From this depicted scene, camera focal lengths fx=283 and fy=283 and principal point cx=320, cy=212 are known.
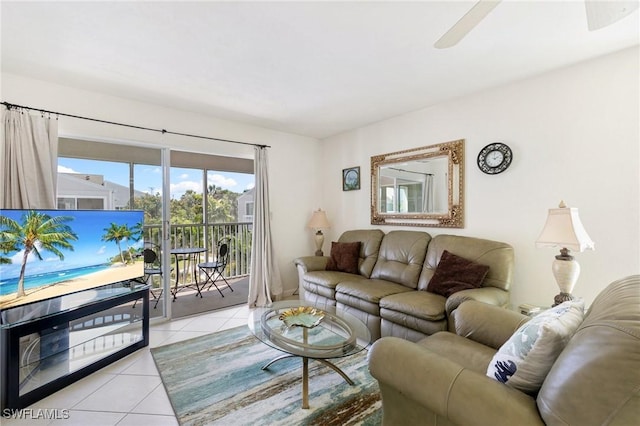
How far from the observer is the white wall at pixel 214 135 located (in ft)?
8.87

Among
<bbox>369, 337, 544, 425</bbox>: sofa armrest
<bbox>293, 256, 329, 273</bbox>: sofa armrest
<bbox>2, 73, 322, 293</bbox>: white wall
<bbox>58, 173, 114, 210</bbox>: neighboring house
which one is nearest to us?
<bbox>369, 337, 544, 425</bbox>: sofa armrest

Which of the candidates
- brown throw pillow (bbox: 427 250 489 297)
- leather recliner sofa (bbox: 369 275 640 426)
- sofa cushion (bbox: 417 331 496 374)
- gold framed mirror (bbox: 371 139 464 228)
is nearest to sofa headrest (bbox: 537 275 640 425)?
leather recliner sofa (bbox: 369 275 640 426)

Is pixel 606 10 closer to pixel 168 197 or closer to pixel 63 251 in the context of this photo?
pixel 63 251

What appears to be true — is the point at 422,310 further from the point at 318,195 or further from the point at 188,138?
the point at 188,138

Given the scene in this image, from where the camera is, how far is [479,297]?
222cm

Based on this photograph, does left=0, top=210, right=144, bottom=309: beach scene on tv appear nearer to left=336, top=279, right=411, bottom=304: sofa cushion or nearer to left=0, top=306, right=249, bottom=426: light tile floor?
left=0, top=306, right=249, bottom=426: light tile floor

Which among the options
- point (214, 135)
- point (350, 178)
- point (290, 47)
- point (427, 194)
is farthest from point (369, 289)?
point (214, 135)

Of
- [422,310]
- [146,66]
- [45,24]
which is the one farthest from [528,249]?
[45,24]

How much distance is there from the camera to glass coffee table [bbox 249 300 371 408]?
186cm

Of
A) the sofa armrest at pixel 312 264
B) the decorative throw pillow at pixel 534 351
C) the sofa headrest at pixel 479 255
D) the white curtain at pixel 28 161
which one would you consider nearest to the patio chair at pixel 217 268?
the sofa armrest at pixel 312 264

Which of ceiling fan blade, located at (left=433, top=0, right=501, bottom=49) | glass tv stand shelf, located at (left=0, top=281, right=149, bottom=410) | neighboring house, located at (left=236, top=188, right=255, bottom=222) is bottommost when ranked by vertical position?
glass tv stand shelf, located at (left=0, top=281, right=149, bottom=410)

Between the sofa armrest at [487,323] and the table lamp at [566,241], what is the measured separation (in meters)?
0.63

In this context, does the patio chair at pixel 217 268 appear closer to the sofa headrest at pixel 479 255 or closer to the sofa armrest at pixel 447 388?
the sofa headrest at pixel 479 255

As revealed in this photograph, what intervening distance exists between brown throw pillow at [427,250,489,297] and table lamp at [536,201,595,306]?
55 centimetres
